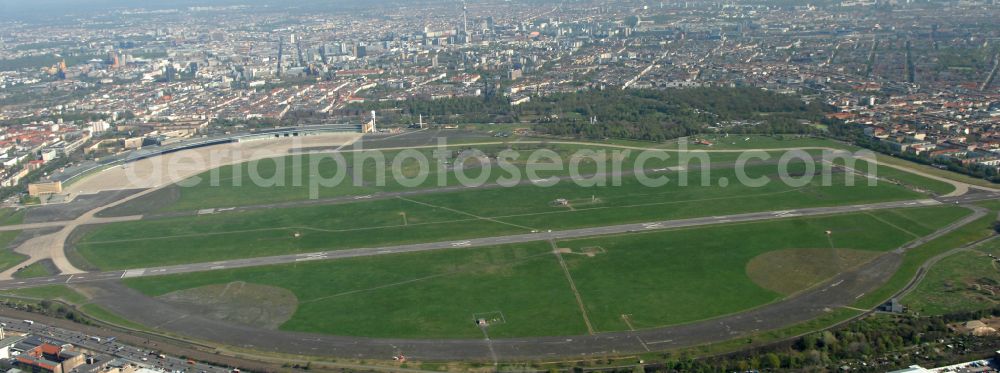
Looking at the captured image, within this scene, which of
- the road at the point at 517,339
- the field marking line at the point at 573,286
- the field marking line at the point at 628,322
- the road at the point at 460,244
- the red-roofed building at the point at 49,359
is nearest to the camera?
the red-roofed building at the point at 49,359

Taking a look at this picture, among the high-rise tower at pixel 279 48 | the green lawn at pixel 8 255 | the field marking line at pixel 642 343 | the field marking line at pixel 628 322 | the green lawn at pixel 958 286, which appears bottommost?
the field marking line at pixel 642 343

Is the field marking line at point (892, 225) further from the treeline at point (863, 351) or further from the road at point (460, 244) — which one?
the treeline at point (863, 351)

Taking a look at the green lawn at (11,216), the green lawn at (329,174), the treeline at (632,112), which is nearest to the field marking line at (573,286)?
the green lawn at (329,174)

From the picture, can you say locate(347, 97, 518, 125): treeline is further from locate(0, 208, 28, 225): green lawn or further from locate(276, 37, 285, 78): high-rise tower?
locate(0, 208, 28, 225): green lawn

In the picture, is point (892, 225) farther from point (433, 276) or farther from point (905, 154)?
point (433, 276)

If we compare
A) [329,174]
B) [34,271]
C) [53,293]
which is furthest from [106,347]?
[329,174]

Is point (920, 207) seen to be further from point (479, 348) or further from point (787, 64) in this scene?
point (787, 64)

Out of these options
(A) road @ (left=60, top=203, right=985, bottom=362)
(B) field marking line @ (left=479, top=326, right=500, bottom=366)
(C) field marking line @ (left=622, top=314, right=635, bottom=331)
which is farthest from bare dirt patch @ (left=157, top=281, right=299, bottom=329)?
(C) field marking line @ (left=622, top=314, right=635, bottom=331)
